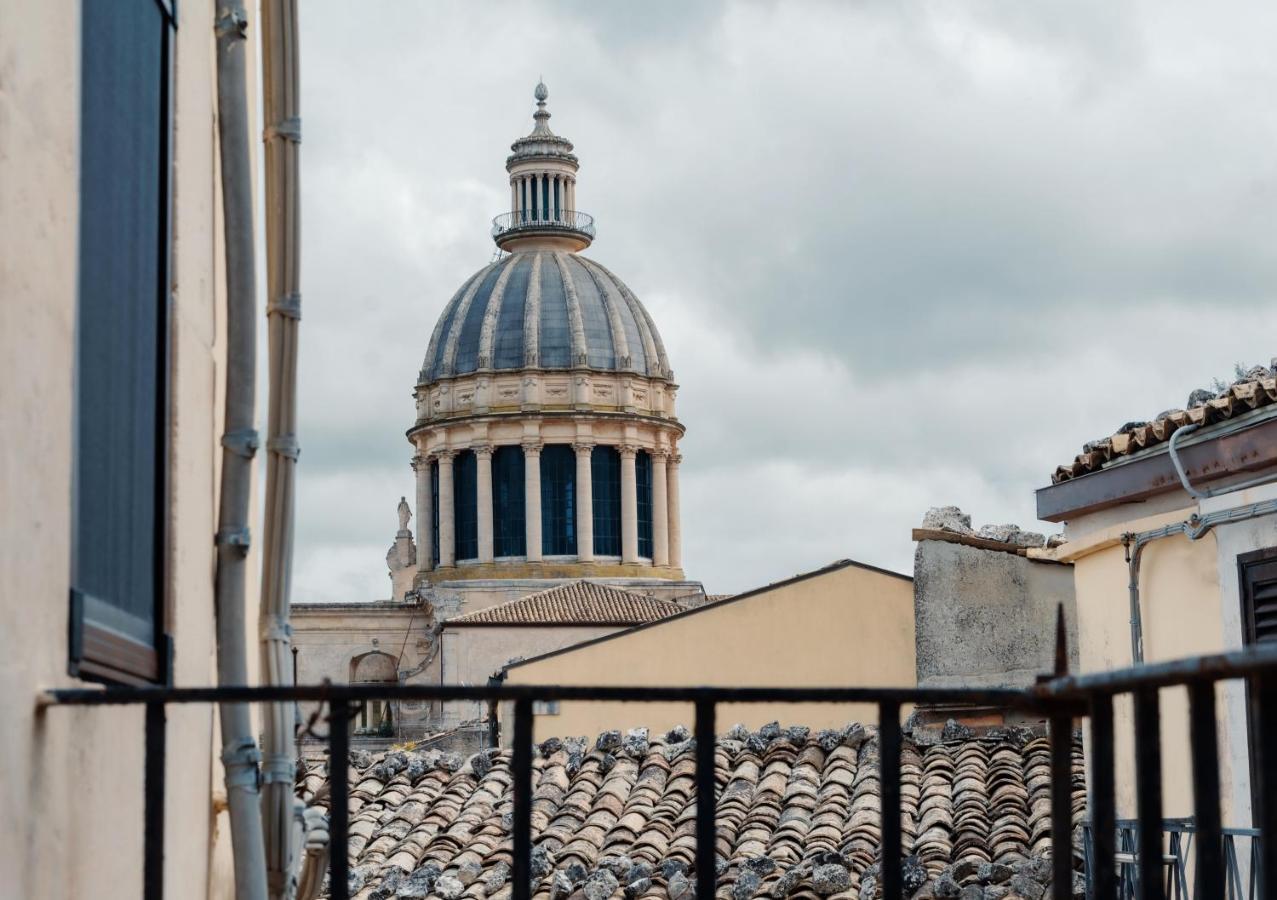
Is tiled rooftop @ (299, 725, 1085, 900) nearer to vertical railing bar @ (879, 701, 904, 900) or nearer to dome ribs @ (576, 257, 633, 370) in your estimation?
vertical railing bar @ (879, 701, 904, 900)

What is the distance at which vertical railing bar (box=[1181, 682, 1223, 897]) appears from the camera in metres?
2.66

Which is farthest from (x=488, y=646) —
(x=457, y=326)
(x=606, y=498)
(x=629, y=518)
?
(x=457, y=326)

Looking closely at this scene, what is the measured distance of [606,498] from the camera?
68.1 m

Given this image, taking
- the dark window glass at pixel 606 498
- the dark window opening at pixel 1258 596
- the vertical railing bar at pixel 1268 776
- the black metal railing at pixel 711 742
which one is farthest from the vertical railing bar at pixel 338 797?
the dark window glass at pixel 606 498

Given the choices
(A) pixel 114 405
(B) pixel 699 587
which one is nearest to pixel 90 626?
(A) pixel 114 405

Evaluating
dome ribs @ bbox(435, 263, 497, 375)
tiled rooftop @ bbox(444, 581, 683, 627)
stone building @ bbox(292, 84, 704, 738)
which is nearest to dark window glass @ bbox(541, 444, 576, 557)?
stone building @ bbox(292, 84, 704, 738)

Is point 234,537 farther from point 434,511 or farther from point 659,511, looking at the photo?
point 434,511

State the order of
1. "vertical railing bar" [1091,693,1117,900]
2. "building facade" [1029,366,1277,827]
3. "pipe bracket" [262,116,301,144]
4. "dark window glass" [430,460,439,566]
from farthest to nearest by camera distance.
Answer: "dark window glass" [430,460,439,566] → "building facade" [1029,366,1277,827] → "pipe bracket" [262,116,301,144] → "vertical railing bar" [1091,693,1117,900]

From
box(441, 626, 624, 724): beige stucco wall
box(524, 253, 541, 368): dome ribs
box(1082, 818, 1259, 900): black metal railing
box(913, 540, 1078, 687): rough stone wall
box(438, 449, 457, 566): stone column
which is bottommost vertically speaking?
box(1082, 818, 1259, 900): black metal railing

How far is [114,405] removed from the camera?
3990mm

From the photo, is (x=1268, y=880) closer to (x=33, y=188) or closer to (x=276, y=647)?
(x=33, y=188)

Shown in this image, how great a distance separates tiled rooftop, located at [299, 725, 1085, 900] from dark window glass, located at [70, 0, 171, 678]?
28.1ft

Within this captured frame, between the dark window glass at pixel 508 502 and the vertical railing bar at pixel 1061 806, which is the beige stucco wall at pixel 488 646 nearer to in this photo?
the dark window glass at pixel 508 502

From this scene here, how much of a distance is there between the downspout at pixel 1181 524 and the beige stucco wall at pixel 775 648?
14.6 m
